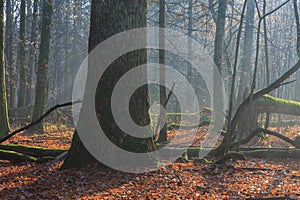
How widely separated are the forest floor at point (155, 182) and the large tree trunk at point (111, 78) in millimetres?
445

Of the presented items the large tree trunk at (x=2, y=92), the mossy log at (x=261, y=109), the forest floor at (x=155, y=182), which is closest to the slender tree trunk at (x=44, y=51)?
the large tree trunk at (x=2, y=92)

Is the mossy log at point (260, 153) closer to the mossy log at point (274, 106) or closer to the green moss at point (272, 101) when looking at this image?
the mossy log at point (274, 106)

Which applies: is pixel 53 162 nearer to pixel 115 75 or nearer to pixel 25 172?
pixel 25 172

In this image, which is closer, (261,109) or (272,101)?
(261,109)

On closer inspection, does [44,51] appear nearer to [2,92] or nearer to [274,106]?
[2,92]

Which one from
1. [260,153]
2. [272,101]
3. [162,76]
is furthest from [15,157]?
[272,101]

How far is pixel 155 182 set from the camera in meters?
5.55

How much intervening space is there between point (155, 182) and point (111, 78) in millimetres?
2086

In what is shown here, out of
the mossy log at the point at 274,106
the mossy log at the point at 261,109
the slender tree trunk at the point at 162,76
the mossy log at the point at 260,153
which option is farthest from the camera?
the mossy log at the point at 274,106

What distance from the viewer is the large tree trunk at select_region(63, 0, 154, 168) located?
6016mm

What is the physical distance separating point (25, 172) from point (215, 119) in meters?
7.79

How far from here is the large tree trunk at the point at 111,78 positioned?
6016mm

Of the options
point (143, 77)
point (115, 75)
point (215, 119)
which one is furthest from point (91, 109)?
point (215, 119)

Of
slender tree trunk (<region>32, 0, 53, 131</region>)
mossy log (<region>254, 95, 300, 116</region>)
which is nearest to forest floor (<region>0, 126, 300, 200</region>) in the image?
mossy log (<region>254, 95, 300, 116</region>)
